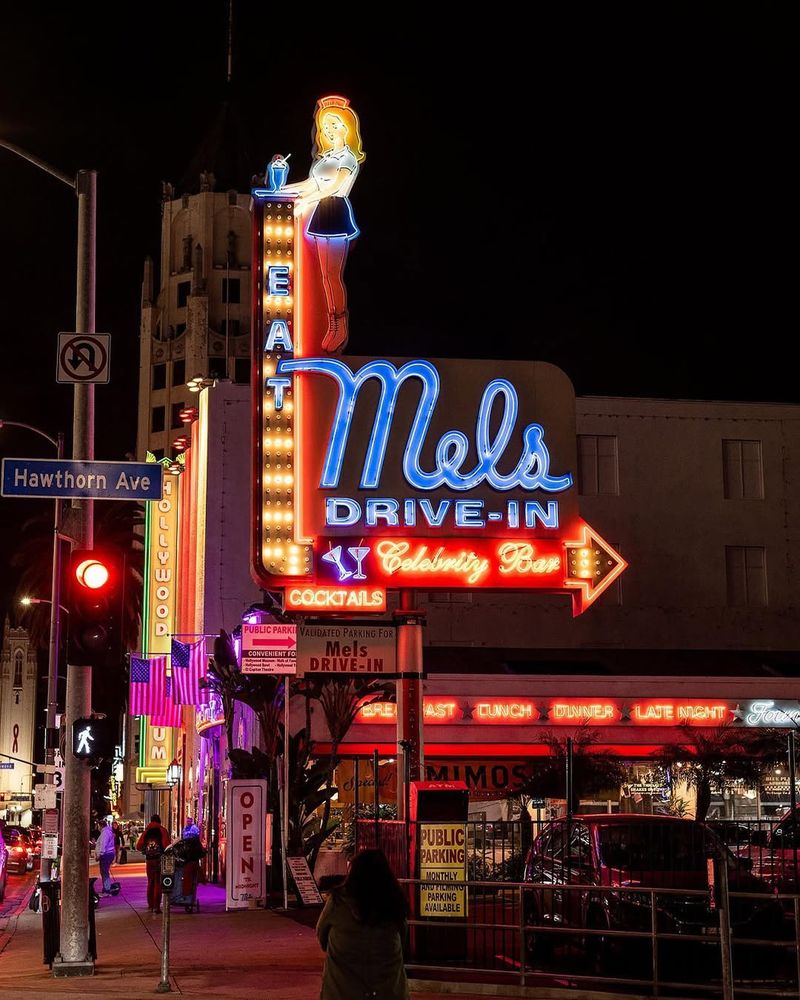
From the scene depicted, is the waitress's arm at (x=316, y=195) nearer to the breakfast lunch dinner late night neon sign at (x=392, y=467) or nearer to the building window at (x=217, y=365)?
the breakfast lunch dinner late night neon sign at (x=392, y=467)

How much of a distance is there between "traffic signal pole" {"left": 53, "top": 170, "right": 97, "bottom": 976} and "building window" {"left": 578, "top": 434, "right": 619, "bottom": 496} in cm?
2258

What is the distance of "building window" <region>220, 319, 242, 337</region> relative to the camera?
10294 centimetres

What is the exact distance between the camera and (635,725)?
113ft

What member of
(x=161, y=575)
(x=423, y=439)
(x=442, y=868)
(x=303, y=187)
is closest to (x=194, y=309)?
(x=161, y=575)

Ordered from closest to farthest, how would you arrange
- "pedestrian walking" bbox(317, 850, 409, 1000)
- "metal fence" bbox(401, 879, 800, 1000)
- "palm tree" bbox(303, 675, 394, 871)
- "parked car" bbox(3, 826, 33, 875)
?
"pedestrian walking" bbox(317, 850, 409, 1000)
"metal fence" bbox(401, 879, 800, 1000)
"palm tree" bbox(303, 675, 394, 871)
"parked car" bbox(3, 826, 33, 875)

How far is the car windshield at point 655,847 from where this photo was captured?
50.8 ft

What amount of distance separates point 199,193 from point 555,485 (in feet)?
278

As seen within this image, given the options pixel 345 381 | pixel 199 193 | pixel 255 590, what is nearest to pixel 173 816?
pixel 255 590

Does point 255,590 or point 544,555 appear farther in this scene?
point 255,590

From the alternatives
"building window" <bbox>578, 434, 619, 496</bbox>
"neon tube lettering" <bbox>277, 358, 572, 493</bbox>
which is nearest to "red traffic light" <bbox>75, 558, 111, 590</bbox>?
"neon tube lettering" <bbox>277, 358, 572, 493</bbox>

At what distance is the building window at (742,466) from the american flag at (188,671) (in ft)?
50.2

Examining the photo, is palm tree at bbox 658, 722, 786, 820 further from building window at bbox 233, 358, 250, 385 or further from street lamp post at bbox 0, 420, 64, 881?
building window at bbox 233, 358, 250, 385

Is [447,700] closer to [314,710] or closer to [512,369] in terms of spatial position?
[314,710]

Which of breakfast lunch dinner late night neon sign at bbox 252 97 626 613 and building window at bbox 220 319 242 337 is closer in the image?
breakfast lunch dinner late night neon sign at bbox 252 97 626 613
